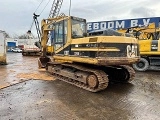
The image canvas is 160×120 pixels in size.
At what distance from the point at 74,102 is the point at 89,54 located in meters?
1.96

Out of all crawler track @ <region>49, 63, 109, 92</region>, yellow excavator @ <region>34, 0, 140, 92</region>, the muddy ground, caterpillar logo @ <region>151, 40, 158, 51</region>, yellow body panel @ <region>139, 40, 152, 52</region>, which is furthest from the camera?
yellow body panel @ <region>139, 40, 152, 52</region>

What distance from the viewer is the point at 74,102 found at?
6176mm

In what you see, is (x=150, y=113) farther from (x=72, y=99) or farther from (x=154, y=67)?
(x=154, y=67)

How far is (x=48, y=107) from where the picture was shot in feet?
18.7

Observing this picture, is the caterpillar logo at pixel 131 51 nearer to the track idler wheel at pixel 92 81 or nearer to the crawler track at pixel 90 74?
the crawler track at pixel 90 74

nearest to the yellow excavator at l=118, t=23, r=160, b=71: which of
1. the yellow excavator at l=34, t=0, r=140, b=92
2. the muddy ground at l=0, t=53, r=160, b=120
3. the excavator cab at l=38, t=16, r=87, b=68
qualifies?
the muddy ground at l=0, t=53, r=160, b=120

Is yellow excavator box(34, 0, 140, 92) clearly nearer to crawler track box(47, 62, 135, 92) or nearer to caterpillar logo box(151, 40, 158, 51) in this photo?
crawler track box(47, 62, 135, 92)

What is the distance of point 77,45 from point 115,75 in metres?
2.45

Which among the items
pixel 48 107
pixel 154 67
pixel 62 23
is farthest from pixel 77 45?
pixel 154 67

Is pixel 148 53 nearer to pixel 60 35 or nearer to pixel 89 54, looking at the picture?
pixel 60 35

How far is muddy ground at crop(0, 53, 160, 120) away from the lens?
17.0 ft

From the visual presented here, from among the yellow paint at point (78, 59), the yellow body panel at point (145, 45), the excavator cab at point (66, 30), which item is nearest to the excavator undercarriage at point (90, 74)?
the yellow paint at point (78, 59)

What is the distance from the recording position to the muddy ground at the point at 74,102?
5171 millimetres

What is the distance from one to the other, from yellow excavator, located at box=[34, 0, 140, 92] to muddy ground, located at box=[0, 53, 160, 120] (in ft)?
1.60
